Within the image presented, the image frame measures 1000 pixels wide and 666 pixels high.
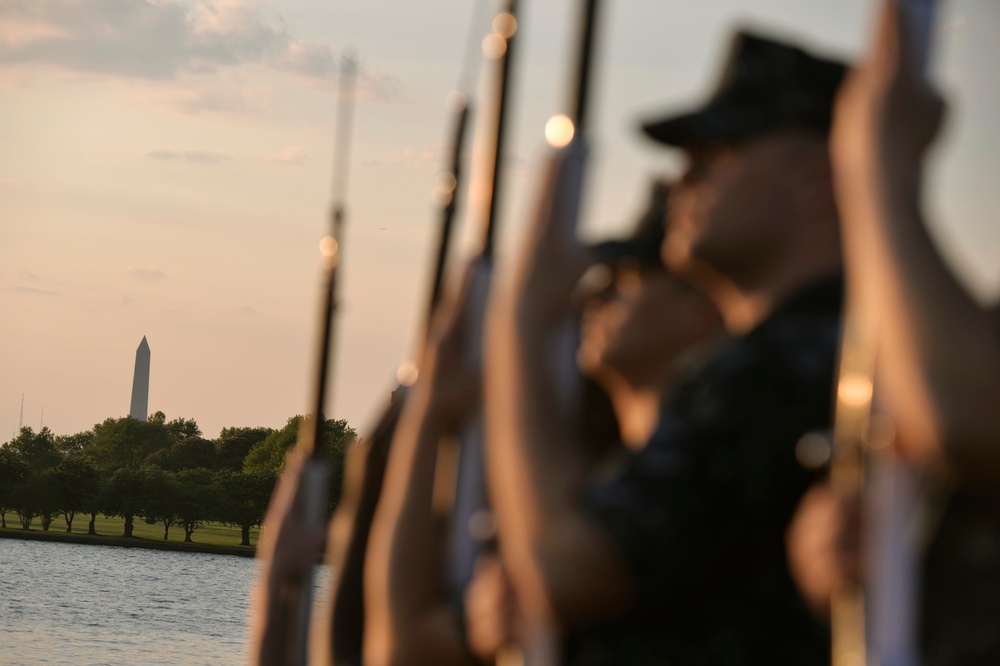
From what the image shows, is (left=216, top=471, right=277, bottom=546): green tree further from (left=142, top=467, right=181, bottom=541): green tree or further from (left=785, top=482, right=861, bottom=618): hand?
(left=785, top=482, right=861, bottom=618): hand

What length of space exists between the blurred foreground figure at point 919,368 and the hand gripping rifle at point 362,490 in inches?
163

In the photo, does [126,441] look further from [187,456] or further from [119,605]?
[119,605]

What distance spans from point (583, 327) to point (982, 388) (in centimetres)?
251

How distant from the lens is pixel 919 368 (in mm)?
3312

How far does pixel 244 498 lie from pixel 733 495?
10673cm

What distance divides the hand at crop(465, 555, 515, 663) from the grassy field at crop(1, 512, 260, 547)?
114237 mm

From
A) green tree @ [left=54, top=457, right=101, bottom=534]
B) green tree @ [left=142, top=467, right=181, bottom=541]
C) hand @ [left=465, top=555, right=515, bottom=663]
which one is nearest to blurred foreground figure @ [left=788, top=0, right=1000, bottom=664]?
hand @ [left=465, top=555, right=515, bottom=663]

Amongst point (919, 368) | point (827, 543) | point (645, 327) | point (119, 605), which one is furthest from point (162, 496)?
point (919, 368)

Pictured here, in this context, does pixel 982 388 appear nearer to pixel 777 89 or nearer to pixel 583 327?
pixel 777 89

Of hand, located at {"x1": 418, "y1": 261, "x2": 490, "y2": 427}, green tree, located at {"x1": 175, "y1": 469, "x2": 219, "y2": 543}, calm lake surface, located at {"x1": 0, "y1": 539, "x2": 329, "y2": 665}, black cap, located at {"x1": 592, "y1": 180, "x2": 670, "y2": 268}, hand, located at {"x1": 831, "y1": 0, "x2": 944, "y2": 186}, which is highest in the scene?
green tree, located at {"x1": 175, "y1": 469, "x2": 219, "y2": 543}

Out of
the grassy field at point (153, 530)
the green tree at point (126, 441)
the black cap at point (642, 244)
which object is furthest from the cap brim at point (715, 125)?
the green tree at point (126, 441)

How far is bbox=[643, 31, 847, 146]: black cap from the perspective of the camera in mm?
4750

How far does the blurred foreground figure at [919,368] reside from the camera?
3314 mm

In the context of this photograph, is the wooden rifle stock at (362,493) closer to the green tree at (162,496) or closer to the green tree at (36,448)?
the green tree at (162,496)
